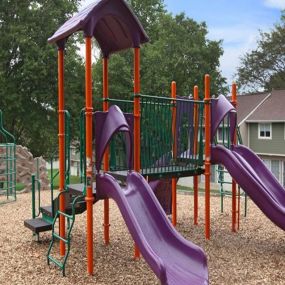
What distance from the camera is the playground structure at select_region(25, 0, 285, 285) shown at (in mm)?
4738

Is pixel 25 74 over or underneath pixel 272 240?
over

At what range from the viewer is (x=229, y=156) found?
22.1 feet

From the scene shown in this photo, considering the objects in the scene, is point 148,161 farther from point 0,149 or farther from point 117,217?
point 0,149

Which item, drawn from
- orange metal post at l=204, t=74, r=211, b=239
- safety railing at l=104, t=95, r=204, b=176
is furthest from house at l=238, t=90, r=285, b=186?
orange metal post at l=204, t=74, r=211, b=239

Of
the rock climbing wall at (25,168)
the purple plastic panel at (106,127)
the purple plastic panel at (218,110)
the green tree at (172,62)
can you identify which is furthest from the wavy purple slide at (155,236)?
the green tree at (172,62)

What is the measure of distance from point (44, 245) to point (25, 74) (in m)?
15.4

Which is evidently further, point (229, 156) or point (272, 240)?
point (272, 240)

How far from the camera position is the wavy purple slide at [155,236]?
430 centimetres

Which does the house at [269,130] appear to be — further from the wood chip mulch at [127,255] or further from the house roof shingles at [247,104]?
the wood chip mulch at [127,255]

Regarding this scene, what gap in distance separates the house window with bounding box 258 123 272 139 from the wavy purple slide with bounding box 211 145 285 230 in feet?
62.7

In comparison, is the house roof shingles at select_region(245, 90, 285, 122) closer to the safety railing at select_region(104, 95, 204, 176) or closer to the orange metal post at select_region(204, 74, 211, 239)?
the safety railing at select_region(104, 95, 204, 176)

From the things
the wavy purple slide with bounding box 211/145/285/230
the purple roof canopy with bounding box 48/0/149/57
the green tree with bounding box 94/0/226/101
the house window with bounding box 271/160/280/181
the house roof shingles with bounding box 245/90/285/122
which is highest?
the green tree with bounding box 94/0/226/101

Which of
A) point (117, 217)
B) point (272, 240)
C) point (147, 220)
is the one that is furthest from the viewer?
point (117, 217)

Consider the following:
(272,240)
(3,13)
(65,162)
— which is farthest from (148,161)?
(3,13)
